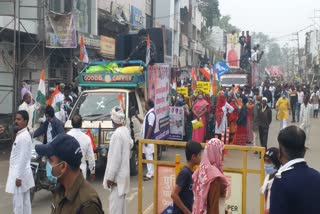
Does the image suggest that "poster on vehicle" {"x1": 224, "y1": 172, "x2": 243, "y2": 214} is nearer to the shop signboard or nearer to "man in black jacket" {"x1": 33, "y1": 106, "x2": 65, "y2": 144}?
"man in black jacket" {"x1": 33, "y1": 106, "x2": 65, "y2": 144}

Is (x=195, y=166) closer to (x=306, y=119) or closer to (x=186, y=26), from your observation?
(x=306, y=119)

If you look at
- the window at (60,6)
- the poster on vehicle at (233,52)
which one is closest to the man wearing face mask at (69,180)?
the window at (60,6)

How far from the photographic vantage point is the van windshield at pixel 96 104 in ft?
36.4

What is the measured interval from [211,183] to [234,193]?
2.41 meters

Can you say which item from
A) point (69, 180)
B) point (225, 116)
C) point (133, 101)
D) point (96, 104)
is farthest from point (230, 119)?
point (69, 180)

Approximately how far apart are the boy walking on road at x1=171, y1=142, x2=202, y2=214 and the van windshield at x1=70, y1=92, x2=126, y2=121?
5.99 m

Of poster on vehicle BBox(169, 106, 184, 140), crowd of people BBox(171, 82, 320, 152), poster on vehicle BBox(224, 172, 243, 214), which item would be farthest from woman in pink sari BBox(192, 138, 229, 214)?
poster on vehicle BBox(169, 106, 184, 140)

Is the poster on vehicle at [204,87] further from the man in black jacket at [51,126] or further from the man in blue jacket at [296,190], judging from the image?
the man in blue jacket at [296,190]

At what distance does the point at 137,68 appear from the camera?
39.2 feet

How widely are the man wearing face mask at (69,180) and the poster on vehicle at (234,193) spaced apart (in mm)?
3921

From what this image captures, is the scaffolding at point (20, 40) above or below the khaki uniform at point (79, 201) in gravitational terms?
above

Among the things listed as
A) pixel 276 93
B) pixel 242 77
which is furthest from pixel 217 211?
pixel 242 77

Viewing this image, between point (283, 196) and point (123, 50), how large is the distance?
12.5 meters

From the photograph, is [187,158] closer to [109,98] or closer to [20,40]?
[109,98]
